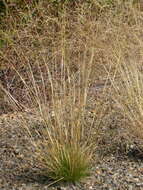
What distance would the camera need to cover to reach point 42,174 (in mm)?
4277

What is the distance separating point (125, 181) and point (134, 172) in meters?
0.17

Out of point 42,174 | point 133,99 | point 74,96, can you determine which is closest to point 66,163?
point 42,174

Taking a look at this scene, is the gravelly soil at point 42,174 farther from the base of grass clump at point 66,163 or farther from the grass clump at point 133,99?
the grass clump at point 133,99

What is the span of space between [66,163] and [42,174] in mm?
218

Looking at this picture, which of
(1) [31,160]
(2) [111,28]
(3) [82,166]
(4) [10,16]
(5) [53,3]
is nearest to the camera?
(3) [82,166]

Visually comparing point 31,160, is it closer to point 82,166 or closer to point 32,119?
point 82,166

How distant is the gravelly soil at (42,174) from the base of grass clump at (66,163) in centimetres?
6

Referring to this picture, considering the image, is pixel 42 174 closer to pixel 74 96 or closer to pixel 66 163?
pixel 66 163

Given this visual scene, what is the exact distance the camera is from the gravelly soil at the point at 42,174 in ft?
13.6

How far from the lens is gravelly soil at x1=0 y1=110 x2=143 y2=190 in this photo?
4160 millimetres

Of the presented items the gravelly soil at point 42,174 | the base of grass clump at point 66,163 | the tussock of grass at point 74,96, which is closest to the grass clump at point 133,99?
the tussock of grass at point 74,96

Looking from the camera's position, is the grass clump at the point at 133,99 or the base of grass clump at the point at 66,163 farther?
the grass clump at the point at 133,99

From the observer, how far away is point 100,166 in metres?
4.46

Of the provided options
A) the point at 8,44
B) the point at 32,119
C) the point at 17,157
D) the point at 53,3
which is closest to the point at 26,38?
the point at 8,44
